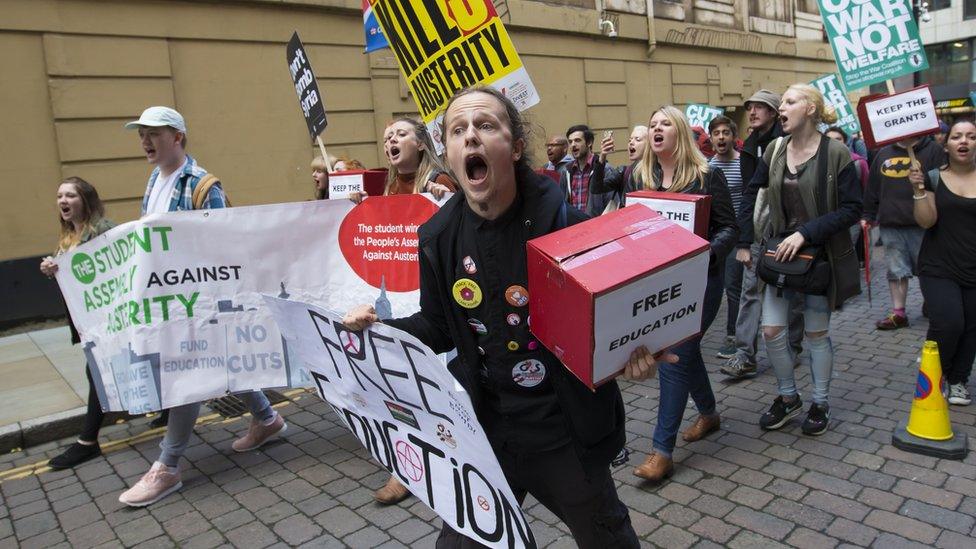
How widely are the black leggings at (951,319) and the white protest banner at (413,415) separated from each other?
3.85 m

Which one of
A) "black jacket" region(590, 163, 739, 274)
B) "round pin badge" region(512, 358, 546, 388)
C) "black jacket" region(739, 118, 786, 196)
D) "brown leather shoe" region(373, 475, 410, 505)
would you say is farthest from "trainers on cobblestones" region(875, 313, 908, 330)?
"round pin badge" region(512, 358, 546, 388)

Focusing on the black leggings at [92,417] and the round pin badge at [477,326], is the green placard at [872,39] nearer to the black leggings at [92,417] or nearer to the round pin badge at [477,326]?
the round pin badge at [477,326]

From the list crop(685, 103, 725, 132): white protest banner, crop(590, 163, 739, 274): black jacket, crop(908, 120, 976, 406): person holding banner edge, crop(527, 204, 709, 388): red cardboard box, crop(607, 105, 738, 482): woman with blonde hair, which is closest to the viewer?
crop(527, 204, 709, 388): red cardboard box

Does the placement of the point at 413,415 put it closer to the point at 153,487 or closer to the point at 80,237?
the point at 153,487

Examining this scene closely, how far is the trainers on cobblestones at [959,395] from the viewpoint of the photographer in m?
4.75

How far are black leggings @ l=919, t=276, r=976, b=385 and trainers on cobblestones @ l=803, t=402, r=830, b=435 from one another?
0.96 meters

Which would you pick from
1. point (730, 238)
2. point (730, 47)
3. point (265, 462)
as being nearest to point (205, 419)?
point (265, 462)

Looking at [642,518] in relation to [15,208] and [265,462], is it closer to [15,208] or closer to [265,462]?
[265,462]

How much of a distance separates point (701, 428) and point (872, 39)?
3436mm

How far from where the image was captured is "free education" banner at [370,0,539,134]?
13.4ft

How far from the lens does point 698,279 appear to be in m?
2.11

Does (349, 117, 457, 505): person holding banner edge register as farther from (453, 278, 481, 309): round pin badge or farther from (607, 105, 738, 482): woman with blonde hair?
(453, 278, 481, 309): round pin badge

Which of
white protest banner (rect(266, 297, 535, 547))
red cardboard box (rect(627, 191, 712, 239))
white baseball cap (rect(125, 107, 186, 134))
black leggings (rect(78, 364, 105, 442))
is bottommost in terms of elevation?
black leggings (rect(78, 364, 105, 442))

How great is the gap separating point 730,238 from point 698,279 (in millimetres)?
1808
